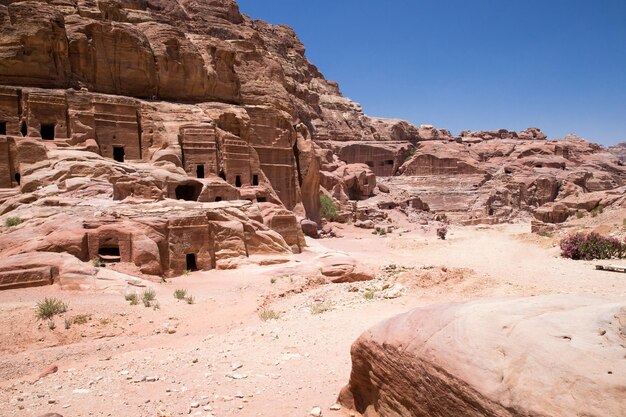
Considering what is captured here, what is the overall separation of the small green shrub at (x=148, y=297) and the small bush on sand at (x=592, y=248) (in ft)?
61.1

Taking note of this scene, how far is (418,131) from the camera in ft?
259

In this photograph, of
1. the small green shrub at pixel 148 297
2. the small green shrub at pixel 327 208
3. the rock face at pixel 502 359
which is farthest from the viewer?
the small green shrub at pixel 327 208

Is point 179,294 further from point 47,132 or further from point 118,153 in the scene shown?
point 47,132

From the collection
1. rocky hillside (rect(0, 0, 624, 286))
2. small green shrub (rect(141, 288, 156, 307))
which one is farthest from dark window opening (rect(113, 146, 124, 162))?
small green shrub (rect(141, 288, 156, 307))

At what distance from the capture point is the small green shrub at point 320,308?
10658 mm

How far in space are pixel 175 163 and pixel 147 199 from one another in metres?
7.31

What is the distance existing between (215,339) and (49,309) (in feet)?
15.1

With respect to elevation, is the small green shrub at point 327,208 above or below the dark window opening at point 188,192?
below

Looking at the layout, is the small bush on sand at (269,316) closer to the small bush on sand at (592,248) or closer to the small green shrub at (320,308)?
the small green shrub at (320,308)

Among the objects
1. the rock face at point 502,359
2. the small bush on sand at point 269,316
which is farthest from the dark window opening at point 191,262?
the rock face at point 502,359

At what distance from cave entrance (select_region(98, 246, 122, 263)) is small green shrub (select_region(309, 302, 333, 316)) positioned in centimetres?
918

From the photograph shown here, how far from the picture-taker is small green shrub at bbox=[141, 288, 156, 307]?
40.6 feet

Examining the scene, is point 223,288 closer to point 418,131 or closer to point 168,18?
point 168,18

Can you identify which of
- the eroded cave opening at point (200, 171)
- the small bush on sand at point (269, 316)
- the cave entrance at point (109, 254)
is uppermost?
the eroded cave opening at point (200, 171)
